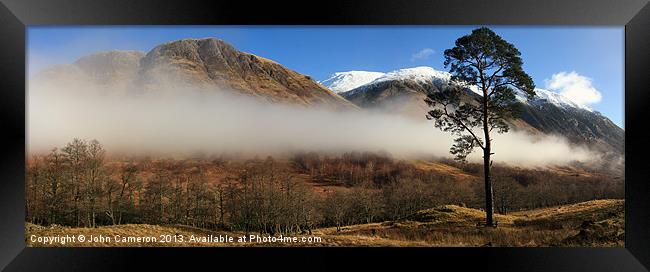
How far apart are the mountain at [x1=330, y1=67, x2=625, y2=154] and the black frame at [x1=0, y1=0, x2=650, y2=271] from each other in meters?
3.03

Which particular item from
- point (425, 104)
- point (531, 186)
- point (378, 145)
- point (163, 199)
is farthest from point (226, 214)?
point (531, 186)

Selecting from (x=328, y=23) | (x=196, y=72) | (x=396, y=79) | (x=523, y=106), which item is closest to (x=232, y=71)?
(x=196, y=72)

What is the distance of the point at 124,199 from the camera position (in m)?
12.6

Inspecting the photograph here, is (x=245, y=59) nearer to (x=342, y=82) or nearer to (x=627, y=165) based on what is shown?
(x=342, y=82)

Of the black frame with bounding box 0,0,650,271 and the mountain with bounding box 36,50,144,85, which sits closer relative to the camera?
the black frame with bounding box 0,0,650,271

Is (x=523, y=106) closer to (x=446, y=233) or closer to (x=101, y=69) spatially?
(x=446, y=233)

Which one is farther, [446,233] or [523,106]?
[523,106]

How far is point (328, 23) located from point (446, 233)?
5727 mm

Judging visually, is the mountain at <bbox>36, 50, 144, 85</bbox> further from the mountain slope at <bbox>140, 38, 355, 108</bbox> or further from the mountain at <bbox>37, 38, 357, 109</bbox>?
the mountain slope at <bbox>140, 38, 355, 108</bbox>

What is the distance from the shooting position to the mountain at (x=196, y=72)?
12.9 metres

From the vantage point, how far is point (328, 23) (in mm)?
6789

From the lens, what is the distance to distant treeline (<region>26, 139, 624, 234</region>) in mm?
10789

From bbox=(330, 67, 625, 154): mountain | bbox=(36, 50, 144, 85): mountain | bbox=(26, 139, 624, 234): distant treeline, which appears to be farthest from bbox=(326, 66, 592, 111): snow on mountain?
bbox=(36, 50, 144, 85): mountain

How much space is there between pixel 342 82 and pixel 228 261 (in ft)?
21.0
